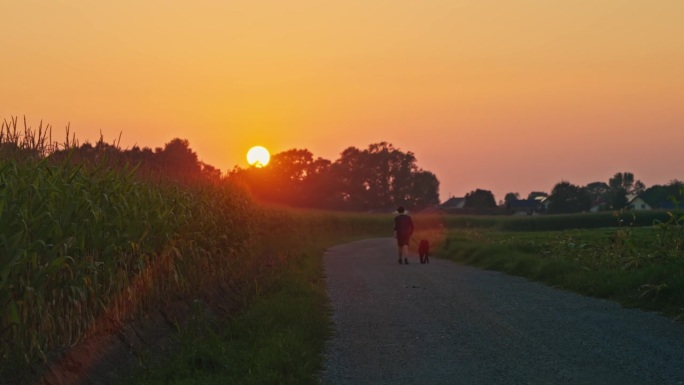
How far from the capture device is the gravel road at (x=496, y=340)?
880cm

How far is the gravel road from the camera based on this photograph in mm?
8797

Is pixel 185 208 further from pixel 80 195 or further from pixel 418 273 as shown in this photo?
pixel 418 273

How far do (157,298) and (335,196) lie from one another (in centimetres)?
13271

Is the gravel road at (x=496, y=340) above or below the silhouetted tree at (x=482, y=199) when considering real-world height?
below

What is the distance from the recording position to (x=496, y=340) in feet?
35.8


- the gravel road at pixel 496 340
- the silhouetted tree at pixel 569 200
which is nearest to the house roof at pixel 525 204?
the silhouetted tree at pixel 569 200

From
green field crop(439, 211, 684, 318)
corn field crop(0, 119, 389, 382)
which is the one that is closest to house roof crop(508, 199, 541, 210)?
green field crop(439, 211, 684, 318)

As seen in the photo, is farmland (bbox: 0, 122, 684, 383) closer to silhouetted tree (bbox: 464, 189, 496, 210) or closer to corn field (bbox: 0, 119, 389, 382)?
corn field (bbox: 0, 119, 389, 382)

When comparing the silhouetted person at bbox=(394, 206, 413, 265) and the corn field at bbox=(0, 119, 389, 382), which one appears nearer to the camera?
Answer: the corn field at bbox=(0, 119, 389, 382)

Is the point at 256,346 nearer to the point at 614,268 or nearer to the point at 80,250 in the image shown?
the point at 80,250

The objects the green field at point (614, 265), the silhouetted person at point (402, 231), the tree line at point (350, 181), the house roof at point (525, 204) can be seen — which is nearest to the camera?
the green field at point (614, 265)

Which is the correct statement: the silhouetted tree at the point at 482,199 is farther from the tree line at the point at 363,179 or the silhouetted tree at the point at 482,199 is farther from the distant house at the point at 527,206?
the distant house at the point at 527,206

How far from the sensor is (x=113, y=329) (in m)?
10.0

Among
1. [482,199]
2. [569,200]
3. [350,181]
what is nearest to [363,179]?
[350,181]
